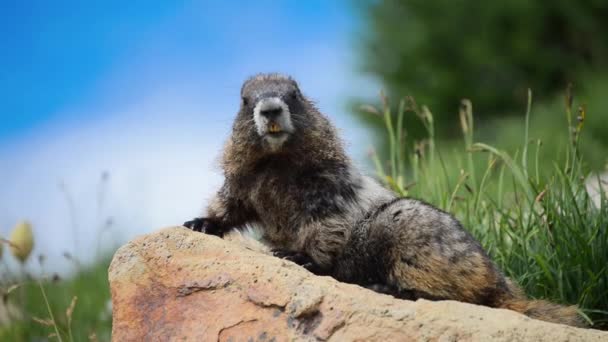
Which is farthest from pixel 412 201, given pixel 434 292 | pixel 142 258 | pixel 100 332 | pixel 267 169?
pixel 100 332

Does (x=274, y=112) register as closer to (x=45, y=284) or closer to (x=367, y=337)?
(x=367, y=337)

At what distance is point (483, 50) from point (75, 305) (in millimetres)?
12122

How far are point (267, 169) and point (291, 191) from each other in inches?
9.5

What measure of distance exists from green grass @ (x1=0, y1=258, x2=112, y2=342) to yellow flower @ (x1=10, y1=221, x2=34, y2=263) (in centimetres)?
236

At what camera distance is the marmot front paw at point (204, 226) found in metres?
5.21

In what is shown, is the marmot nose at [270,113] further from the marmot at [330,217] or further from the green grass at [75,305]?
the green grass at [75,305]

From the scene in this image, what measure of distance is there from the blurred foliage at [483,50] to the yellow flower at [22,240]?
43.0 ft

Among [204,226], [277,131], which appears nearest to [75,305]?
[204,226]

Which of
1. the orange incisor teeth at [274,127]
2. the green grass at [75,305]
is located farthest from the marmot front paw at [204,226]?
the green grass at [75,305]

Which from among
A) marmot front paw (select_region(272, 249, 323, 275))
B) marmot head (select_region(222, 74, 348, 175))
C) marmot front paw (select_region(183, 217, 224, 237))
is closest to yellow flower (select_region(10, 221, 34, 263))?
marmot front paw (select_region(183, 217, 224, 237))

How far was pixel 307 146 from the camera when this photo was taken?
5.13 m

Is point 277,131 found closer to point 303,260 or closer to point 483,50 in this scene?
point 303,260

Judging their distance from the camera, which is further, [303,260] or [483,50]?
[483,50]

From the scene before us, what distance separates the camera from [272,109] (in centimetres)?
493
